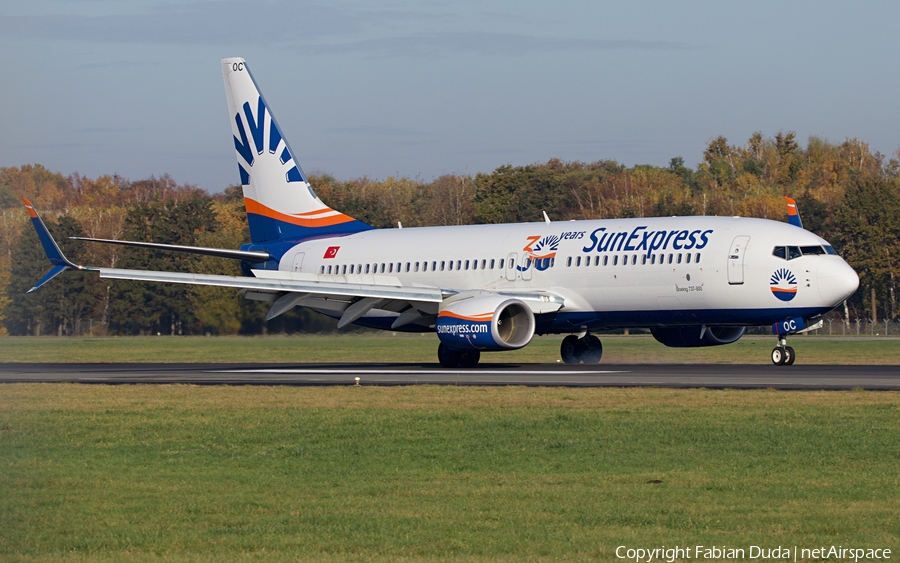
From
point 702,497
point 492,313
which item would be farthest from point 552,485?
point 492,313

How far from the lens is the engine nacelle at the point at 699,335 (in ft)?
104

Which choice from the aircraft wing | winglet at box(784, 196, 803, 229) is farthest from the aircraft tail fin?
winglet at box(784, 196, 803, 229)

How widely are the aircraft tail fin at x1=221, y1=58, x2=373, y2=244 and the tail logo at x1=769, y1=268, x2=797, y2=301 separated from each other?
47.9 feet

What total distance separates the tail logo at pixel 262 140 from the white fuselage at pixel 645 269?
16.6ft

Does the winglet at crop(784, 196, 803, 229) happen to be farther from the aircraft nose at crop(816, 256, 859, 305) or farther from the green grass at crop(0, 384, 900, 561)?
the green grass at crop(0, 384, 900, 561)

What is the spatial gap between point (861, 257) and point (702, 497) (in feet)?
210

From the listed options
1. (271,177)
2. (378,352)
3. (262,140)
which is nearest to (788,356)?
(378,352)

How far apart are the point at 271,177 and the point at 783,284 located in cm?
1747

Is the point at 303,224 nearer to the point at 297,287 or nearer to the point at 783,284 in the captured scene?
the point at 297,287

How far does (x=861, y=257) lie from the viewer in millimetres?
70438

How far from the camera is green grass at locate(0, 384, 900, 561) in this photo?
8.40m

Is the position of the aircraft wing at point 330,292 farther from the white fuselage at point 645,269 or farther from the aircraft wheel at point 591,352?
the aircraft wheel at point 591,352

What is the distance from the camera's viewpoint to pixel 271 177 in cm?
3859

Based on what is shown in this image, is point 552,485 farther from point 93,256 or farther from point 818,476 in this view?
point 93,256
